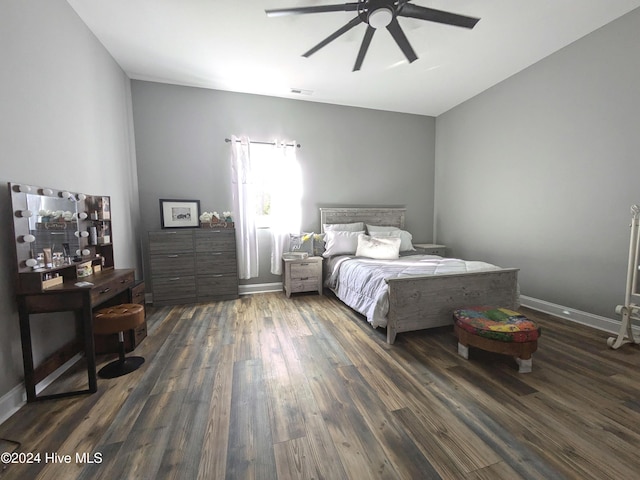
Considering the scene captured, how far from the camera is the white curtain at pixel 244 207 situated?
3678mm

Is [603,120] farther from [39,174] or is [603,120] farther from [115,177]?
[115,177]

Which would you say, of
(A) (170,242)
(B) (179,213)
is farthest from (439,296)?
(B) (179,213)

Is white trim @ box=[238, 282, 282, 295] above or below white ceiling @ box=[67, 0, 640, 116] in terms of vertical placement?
below

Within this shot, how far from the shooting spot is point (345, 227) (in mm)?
4039

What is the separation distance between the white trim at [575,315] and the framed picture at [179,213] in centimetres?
458

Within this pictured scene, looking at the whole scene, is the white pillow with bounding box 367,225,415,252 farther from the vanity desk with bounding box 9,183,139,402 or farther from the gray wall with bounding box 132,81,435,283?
the vanity desk with bounding box 9,183,139,402

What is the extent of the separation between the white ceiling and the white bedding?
238 centimetres

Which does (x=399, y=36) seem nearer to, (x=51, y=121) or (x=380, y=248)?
(x=380, y=248)

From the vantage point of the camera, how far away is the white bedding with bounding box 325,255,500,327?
2342 millimetres

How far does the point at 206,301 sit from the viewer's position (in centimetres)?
349

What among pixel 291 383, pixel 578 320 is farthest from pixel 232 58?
pixel 578 320

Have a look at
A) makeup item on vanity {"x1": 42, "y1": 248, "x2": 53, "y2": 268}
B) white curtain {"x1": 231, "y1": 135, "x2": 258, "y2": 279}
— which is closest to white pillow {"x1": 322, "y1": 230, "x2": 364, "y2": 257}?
white curtain {"x1": 231, "y1": 135, "x2": 258, "y2": 279}

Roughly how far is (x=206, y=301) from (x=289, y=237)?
1.50 metres

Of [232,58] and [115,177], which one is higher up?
[232,58]
